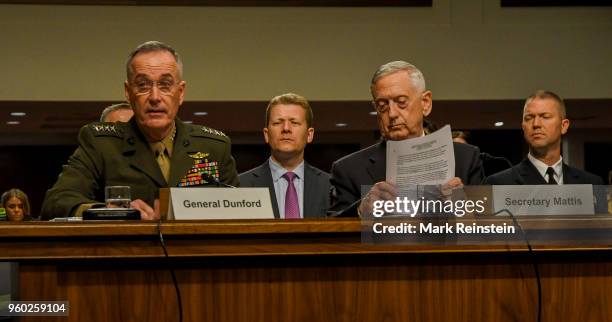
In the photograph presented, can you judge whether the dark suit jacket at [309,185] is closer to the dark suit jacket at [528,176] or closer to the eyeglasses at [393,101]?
the dark suit jacket at [528,176]

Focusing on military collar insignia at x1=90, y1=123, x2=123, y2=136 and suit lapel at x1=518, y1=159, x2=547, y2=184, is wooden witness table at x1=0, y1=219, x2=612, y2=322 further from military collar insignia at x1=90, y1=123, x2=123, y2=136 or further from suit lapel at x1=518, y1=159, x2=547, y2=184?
suit lapel at x1=518, y1=159, x2=547, y2=184

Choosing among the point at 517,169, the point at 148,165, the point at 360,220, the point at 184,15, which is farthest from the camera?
the point at 184,15

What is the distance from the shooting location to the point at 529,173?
12.3 feet

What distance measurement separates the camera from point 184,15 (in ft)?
27.1

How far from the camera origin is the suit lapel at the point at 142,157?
2.78 metres

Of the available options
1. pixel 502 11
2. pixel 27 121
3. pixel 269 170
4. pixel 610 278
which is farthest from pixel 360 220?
pixel 27 121

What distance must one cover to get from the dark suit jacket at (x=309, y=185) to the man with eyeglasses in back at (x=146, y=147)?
0.94 metres

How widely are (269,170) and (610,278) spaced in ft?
6.66

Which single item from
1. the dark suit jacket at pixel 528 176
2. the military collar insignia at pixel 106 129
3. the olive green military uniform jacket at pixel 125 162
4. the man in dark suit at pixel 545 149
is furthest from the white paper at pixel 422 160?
the man in dark suit at pixel 545 149

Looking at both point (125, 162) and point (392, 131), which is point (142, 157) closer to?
point (125, 162)

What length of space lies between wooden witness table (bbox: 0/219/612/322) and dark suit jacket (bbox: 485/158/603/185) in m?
1.41

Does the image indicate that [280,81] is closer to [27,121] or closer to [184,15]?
[184,15]

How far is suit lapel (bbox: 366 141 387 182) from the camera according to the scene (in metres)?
3.01

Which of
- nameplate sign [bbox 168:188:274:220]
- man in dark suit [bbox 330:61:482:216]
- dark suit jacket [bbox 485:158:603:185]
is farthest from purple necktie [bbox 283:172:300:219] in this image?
nameplate sign [bbox 168:188:274:220]
